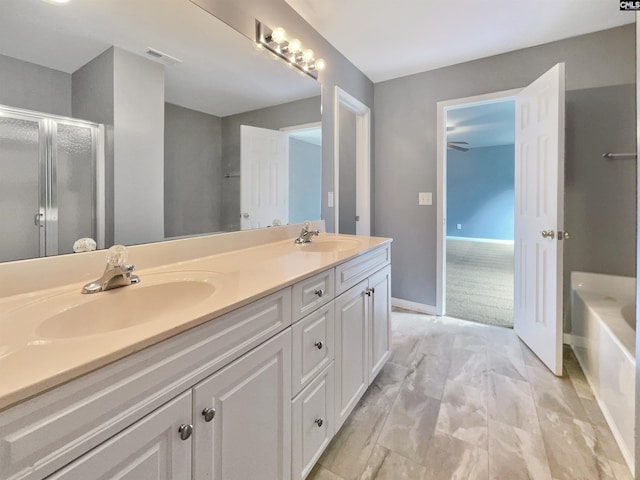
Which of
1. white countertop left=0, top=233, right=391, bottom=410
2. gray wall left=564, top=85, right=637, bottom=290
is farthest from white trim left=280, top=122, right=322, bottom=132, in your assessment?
gray wall left=564, top=85, right=637, bottom=290

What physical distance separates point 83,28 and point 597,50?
3038mm

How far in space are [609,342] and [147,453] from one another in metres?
2.01

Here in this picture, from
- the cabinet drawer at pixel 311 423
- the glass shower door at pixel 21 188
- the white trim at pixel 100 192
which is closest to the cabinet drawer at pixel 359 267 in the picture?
the cabinet drawer at pixel 311 423

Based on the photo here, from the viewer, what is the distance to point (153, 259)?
114cm

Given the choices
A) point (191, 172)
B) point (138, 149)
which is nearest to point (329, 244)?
point (191, 172)

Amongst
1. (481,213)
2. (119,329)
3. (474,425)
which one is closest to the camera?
(119,329)

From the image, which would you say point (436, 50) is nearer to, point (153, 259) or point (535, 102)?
point (535, 102)

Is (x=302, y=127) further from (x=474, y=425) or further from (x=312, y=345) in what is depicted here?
(x=474, y=425)

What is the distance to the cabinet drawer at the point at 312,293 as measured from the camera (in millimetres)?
1017

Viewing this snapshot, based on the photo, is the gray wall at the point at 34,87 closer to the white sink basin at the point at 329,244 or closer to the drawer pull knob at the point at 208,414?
the drawer pull knob at the point at 208,414

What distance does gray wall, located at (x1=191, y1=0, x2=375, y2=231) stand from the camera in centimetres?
150

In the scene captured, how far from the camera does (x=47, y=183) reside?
0.90 metres

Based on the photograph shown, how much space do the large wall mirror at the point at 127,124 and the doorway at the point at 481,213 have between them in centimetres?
211

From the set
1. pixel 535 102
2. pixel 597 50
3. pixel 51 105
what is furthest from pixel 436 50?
pixel 51 105
